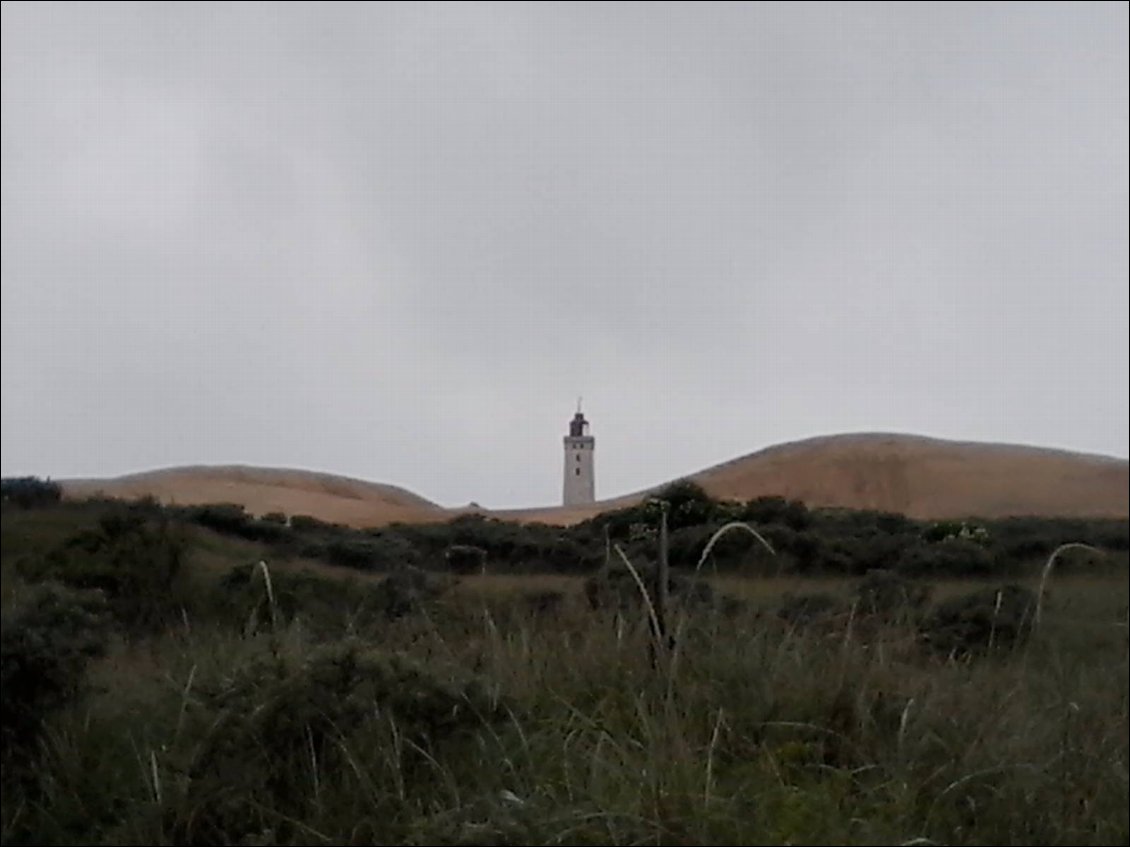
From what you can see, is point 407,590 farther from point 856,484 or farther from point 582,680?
point 856,484

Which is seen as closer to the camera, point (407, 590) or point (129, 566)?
point (407, 590)

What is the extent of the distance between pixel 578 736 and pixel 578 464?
2.88m

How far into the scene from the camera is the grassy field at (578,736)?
4.91 metres

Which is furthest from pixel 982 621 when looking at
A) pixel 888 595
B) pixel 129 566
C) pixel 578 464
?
pixel 129 566

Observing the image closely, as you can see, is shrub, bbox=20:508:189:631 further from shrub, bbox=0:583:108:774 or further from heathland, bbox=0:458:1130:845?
shrub, bbox=0:583:108:774

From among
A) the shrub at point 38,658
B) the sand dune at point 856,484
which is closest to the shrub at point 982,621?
the sand dune at point 856,484

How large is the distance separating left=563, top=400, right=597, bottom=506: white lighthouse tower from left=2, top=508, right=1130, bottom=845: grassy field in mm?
495

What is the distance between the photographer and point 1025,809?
16.9 feet

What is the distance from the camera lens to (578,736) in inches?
221

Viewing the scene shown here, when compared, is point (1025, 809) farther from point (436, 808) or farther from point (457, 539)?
point (457, 539)

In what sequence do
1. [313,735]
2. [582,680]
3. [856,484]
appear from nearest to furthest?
[313,735], [582,680], [856,484]

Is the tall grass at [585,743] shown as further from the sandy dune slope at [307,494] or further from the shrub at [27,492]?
the shrub at [27,492]

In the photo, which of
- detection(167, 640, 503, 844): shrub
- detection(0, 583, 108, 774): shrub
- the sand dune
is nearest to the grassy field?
detection(167, 640, 503, 844): shrub

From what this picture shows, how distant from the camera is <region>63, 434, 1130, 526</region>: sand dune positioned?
27.3ft
